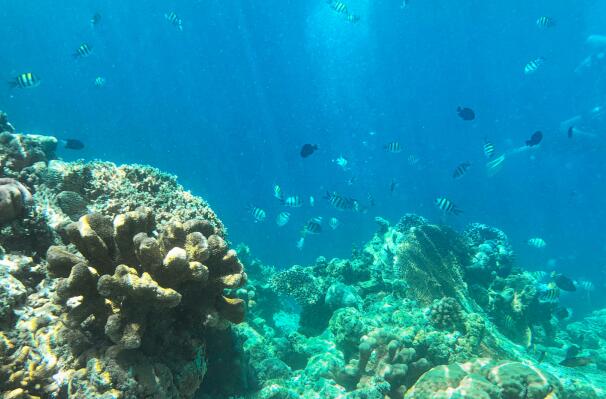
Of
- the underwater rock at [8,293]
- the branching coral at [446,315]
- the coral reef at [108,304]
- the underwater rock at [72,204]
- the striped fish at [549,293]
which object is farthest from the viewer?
the striped fish at [549,293]

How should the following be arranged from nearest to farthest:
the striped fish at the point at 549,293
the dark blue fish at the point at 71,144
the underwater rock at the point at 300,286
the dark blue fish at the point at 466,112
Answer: the underwater rock at the point at 300,286
the striped fish at the point at 549,293
the dark blue fish at the point at 466,112
the dark blue fish at the point at 71,144

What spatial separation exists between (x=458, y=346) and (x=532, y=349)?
13.8ft

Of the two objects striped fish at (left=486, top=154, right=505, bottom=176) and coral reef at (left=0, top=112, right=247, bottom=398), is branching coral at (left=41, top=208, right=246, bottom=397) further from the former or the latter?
striped fish at (left=486, top=154, right=505, bottom=176)

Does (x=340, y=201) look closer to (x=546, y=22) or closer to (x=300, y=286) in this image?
(x=300, y=286)

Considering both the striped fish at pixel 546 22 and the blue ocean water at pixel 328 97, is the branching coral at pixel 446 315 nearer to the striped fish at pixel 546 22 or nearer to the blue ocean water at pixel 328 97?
the striped fish at pixel 546 22

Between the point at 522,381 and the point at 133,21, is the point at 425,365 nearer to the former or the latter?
the point at 522,381

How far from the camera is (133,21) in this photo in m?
65.9

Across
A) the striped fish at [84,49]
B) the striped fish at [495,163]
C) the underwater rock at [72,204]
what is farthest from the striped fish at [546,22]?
the underwater rock at [72,204]

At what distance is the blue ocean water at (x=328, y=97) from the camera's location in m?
57.5

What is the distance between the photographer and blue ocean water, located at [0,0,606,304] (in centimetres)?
5747

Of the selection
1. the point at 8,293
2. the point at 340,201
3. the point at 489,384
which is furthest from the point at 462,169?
the point at 8,293

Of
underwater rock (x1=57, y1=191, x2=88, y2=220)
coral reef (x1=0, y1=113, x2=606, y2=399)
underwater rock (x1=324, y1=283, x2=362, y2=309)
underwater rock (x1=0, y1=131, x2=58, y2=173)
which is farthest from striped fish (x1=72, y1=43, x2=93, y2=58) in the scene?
underwater rock (x1=324, y1=283, x2=362, y2=309)

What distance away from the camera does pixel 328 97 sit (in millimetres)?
90688

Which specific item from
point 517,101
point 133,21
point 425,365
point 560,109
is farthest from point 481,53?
point 425,365
